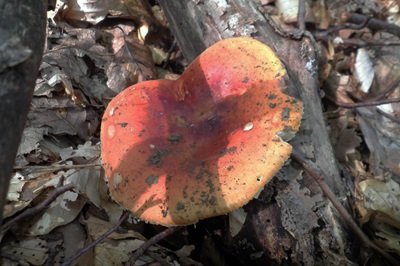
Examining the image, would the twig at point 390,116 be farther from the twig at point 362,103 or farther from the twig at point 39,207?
the twig at point 39,207

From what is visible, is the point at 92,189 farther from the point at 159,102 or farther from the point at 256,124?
the point at 256,124

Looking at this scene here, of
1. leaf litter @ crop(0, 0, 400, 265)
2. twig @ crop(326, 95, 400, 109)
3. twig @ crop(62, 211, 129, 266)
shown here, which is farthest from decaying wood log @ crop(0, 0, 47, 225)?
twig @ crop(326, 95, 400, 109)

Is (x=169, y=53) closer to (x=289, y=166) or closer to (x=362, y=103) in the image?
(x=362, y=103)

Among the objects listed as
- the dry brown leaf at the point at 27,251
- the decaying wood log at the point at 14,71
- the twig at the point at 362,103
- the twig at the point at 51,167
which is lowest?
the twig at the point at 362,103

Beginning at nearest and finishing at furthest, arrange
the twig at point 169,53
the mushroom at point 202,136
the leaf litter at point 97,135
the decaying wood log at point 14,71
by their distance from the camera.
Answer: the decaying wood log at point 14,71 < the mushroom at point 202,136 < the leaf litter at point 97,135 < the twig at point 169,53

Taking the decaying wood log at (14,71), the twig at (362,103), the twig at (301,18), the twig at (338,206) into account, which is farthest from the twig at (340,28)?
the decaying wood log at (14,71)

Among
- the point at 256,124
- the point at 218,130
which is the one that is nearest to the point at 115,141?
the point at 218,130

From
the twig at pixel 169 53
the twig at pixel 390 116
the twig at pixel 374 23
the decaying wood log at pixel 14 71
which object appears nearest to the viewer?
the decaying wood log at pixel 14 71
